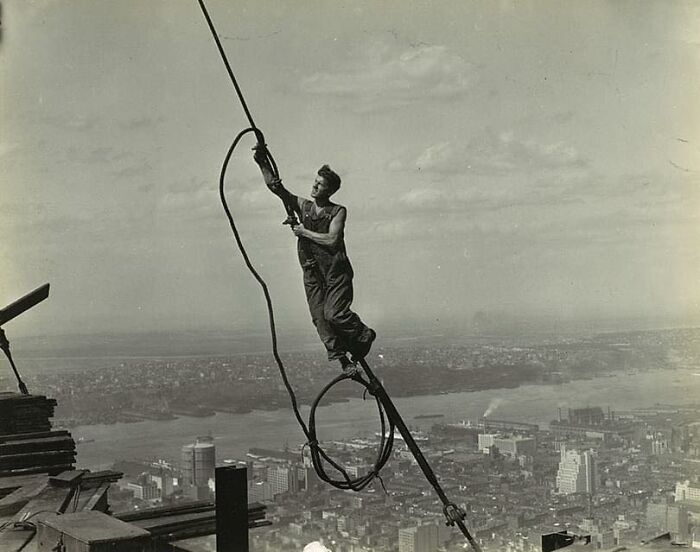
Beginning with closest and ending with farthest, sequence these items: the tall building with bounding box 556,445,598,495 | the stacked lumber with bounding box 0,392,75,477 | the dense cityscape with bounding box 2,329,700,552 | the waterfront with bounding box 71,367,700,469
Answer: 1. the dense cityscape with bounding box 2,329,700,552
2. the waterfront with bounding box 71,367,700,469
3. the tall building with bounding box 556,445,598,495
4. the stacked lumber with bounding box 0,392,75,477

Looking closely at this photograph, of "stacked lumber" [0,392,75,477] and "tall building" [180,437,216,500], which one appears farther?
"stacked lumber" [0,392,75,477]

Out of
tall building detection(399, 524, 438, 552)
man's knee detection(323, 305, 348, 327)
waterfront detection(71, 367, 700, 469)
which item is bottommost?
tall building detection(399, 524, 438, 552)

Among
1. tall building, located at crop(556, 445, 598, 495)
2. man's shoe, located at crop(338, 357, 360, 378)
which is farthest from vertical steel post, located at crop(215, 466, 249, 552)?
tall building, located at crop(556, 445, 598, 495)

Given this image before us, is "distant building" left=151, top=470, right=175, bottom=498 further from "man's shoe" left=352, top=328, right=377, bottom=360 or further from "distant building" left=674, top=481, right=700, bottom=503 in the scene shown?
"distant building" left=674, top=481, right=700, bottom=503

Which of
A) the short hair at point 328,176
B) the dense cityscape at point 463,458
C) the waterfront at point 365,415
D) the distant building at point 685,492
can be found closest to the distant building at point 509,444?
the dense cityscape at point 463,458

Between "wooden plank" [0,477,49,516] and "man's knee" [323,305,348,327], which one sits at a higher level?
"man's knee" [323,305,348,327]

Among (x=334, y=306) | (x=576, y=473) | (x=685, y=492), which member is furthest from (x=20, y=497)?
(x=685, y=492)

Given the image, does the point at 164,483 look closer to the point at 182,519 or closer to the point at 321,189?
the point at 182,519
